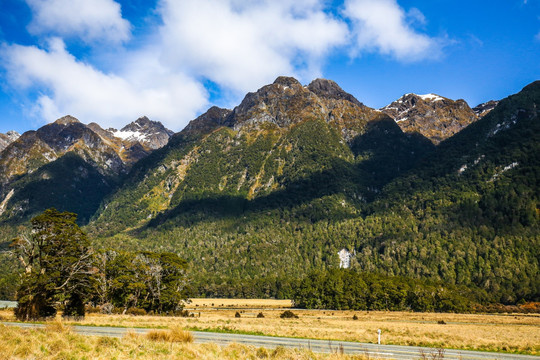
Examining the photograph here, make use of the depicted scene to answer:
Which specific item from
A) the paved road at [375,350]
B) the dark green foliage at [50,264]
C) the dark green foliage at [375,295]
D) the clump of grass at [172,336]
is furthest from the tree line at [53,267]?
the dark green foliage at [375,295]

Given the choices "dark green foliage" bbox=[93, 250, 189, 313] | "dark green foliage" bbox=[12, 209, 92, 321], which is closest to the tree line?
"dark green foliage" bbox=[12, 209, 92, 321]

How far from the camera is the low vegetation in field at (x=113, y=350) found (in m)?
14.5

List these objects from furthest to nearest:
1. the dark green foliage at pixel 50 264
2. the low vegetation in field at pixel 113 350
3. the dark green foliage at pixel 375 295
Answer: the dark green foliage at pixel 375 295
the dark green foliage at pixel 50 264
the low vegetation in field at pixel 113 350

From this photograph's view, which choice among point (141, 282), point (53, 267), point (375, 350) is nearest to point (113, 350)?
point (375, 350)

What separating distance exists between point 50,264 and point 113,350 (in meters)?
27.5

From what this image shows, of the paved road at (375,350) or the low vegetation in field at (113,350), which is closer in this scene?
the low vegetation in field at (113,350)

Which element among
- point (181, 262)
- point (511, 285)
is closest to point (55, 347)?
point (181, 262)

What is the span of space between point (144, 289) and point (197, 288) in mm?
120375

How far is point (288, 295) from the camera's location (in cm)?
16975

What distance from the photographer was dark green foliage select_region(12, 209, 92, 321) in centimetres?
3662

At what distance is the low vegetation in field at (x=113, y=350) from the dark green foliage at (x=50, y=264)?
2163cm

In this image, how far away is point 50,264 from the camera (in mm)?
38094

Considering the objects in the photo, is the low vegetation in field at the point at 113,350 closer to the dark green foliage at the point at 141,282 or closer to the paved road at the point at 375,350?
the paved road at the point at 375,350

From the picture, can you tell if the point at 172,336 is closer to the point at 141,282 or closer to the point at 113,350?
the point at 113,350
